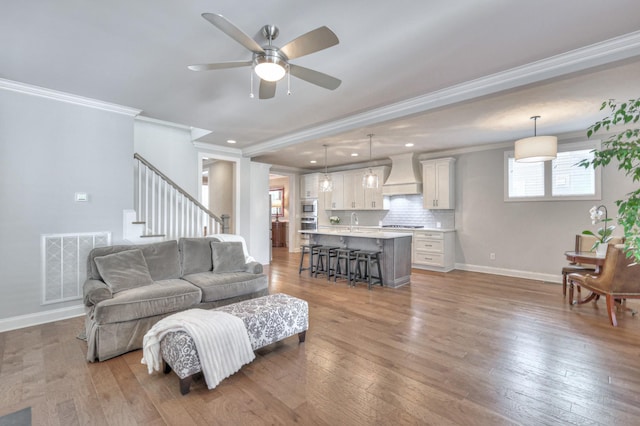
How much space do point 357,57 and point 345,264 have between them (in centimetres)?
387

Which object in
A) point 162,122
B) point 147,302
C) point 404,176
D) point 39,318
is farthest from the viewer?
point 404,176

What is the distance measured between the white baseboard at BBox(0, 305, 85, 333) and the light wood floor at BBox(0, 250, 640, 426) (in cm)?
14

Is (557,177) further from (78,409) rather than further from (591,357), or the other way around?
(78,409)

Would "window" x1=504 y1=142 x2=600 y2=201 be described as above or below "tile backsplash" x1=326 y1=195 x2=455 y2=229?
above

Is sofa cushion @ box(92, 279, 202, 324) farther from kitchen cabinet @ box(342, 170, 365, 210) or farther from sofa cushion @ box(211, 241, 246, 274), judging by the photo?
kitchen cabinet @ box(342, 170, 365, 210)

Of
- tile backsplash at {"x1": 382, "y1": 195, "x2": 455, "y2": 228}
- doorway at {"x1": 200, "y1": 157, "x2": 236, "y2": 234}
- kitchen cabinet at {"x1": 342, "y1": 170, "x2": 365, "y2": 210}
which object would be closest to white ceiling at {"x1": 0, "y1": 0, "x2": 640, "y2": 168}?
tile backsplash at {"x1": 382, "y1": 195, "x2": 455, "y2": 228}

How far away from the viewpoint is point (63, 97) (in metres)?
3.66

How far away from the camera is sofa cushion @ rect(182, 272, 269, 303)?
3350 mm

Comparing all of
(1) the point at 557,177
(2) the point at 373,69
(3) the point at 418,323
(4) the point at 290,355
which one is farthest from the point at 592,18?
(1) the point at 557,177

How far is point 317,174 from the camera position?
8992mm

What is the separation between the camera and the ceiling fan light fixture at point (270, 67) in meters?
2.26

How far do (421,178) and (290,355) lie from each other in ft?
18.2

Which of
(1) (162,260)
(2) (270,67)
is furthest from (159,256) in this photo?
(2) (270,67)

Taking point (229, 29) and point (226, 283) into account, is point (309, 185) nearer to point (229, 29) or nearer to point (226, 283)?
point (226, 283)
